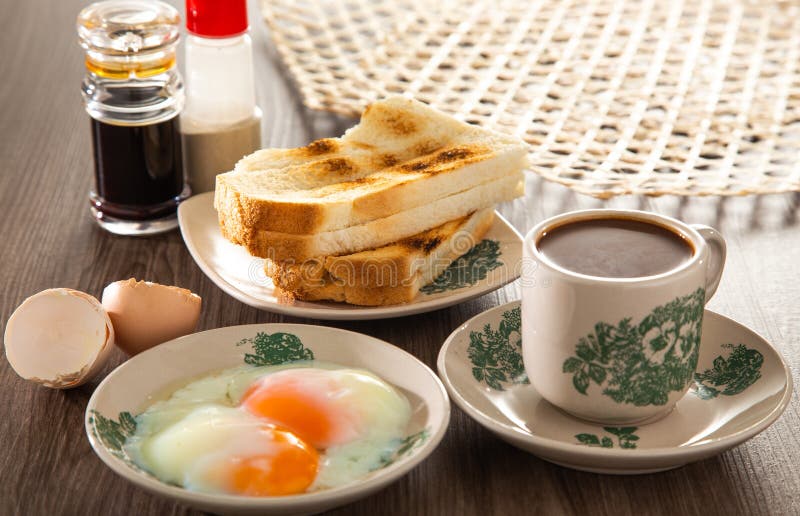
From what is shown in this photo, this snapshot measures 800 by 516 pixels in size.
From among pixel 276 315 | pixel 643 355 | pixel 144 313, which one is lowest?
pixel 276 315

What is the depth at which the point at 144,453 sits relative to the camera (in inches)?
41.4

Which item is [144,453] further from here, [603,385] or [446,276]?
[446,276]

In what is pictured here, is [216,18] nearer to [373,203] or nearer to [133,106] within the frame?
[133,106]

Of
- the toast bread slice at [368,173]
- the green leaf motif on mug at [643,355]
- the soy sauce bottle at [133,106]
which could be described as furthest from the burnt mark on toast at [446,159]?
the green leaf motif on mug at [643,355]

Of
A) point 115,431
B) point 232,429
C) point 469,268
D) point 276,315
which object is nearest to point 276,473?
point 232,429

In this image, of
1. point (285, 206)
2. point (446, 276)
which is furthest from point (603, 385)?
point (285, 206)

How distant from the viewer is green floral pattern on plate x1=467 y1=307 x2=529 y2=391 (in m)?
1.24

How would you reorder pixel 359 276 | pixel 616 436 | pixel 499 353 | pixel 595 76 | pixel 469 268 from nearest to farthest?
pixel 616 436 → pixel 499 353 → pixel 359 276 → pixel 469 268 → pixel 595 76

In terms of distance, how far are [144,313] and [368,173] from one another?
490 mm

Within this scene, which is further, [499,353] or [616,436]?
[499,353]

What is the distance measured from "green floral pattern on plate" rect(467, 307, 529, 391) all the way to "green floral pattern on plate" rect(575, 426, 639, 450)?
128 mm

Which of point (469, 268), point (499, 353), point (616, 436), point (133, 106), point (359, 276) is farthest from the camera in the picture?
point (133, 106)

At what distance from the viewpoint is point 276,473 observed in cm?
100

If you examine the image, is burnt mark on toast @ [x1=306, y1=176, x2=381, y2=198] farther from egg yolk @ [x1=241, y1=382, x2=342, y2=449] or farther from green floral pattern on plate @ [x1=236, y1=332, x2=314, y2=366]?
egg yolk @ [x1=241, y1=382, x2=342, y2=449]
